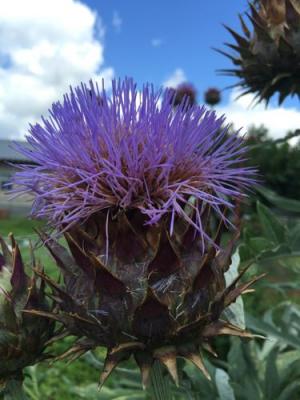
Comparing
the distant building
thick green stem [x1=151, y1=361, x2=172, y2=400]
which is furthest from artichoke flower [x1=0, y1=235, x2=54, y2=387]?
thick green stem [x1=151, y1=361, x2=172, y2=400]

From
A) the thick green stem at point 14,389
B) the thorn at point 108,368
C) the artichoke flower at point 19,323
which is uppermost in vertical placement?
the artichoke flower at point 19,323

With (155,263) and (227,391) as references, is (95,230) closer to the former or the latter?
(155,263)

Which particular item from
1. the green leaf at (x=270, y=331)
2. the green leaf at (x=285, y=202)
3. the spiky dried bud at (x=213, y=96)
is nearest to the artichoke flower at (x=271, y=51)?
the green leaf at (x=285, y=202)

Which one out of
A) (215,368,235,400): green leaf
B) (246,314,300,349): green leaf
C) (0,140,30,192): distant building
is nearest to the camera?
(0,140,30,192): distant building

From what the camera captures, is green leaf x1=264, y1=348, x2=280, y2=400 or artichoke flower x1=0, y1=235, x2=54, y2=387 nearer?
artichoke flower x1=0, y1=235, x2=54, y2=387

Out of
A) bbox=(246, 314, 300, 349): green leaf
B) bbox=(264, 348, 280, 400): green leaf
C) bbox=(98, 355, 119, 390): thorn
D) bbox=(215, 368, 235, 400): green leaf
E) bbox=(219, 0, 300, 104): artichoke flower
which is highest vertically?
bbox=(219, 0, 300, 104): artichoke flower

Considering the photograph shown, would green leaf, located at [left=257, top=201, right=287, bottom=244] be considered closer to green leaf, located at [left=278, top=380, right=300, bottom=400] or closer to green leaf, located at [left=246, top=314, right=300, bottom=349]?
green leaf, located at [left=246, top=314, right=300, bottom=349]

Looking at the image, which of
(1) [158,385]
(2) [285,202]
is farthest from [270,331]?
(1) [158,385]

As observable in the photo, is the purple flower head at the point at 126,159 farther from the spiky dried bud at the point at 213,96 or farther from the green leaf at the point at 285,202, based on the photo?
the spiky dried bud at the point at 213,96
